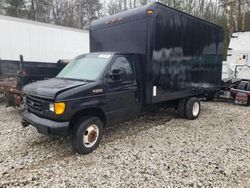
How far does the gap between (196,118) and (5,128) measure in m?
5.90

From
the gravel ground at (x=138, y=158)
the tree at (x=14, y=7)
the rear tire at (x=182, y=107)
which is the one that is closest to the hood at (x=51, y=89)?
the gravel ground at (x=138, y=158)

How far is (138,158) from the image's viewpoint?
416 cm

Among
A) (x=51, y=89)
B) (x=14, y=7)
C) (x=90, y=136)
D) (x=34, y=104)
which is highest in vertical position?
(x=14, y=7)

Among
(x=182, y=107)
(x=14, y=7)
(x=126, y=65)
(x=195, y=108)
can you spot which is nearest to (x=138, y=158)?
(x=126, y=65)

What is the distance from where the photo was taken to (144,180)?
134 inches

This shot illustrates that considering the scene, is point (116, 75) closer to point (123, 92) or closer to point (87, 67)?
point (123, 92)

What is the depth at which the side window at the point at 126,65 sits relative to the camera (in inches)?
188

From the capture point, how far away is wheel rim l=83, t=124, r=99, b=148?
171 inches

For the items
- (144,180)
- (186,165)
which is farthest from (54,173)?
(186,165)

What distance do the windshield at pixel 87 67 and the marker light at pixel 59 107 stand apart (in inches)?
36.9

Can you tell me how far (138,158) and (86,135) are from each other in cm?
116

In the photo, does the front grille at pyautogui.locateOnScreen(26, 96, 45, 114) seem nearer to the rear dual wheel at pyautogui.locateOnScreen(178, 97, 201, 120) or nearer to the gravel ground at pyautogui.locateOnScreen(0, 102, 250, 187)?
the gravel ground at pyautogui.locateOnScreen(0, 102, 250, 187)

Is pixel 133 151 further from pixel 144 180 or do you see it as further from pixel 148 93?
pixel 148 93

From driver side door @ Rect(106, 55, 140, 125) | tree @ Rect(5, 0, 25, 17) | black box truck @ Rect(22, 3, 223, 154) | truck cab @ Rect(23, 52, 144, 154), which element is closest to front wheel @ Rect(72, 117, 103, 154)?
black box truck @ Rect(22, 3, 223, 154)
